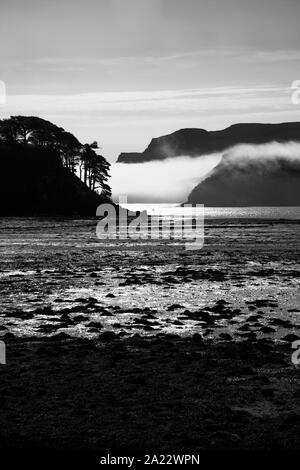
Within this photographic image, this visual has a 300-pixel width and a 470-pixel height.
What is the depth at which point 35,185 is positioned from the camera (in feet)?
447

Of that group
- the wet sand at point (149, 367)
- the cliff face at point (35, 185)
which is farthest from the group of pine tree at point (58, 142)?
the wet sand at point (149, 367)

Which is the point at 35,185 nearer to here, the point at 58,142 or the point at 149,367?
the point at 58,142

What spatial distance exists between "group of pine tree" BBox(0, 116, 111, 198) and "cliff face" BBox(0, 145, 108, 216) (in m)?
4.77

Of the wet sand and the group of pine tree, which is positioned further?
the group of pine tree

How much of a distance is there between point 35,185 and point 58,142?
20.8 metres

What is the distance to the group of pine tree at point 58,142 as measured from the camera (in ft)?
474

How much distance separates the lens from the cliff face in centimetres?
13412

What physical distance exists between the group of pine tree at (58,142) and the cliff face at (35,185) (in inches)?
188

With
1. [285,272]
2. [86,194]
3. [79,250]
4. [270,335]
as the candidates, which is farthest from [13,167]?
[270,335]

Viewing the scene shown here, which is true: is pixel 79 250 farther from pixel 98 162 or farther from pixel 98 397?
pixel 98 162

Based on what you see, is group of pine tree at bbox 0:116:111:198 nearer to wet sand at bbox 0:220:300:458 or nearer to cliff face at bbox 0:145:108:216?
cliff face at bbox 0:145:108:216

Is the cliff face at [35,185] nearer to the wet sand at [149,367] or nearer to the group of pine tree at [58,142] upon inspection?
the group of pine tree at [58,142]

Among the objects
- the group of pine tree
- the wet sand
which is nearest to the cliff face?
the group of pine tree
